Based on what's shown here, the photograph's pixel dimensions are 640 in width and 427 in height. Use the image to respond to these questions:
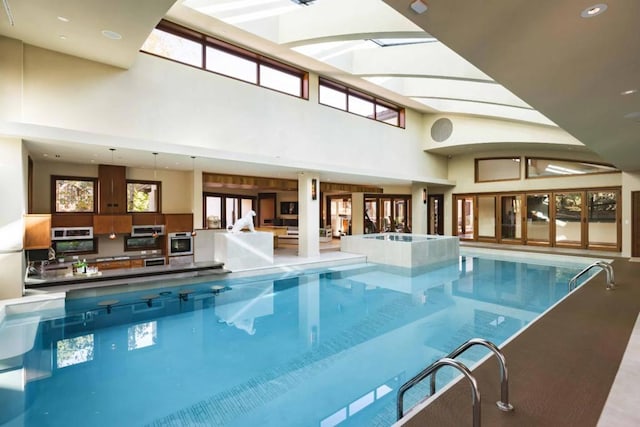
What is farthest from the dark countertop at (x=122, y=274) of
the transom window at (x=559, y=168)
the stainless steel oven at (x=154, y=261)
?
the transom window at (x=559, y=168)

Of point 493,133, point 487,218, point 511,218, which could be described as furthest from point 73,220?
point 511,218

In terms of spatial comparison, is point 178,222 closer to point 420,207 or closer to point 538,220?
point 420,207

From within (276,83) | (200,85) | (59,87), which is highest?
(276,83)

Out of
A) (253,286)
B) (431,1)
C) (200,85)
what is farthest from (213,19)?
(431,1)

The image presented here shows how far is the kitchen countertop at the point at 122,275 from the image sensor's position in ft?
21.3

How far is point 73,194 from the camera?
8.50 metres

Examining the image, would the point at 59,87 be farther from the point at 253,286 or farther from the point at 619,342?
the point at 619,342

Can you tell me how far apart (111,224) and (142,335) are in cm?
498

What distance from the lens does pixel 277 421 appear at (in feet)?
9.15

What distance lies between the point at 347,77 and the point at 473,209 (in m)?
8.85

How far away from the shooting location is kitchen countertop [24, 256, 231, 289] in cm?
648

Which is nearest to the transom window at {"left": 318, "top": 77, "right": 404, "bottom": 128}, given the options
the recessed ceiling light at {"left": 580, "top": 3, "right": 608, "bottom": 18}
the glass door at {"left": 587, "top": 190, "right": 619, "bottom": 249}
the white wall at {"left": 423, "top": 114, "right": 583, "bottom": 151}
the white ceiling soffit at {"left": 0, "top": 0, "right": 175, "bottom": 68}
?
the white wall at {"left": 423, "top": 114, "right": 583, "bottom": 151}

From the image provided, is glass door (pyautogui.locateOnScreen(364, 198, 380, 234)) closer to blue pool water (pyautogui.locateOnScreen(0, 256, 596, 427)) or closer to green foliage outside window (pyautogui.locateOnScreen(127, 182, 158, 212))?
blue pool water (pyautogui.locateOnScreen(0, 256, 596, 427))

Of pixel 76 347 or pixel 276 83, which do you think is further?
pixel 276 83
